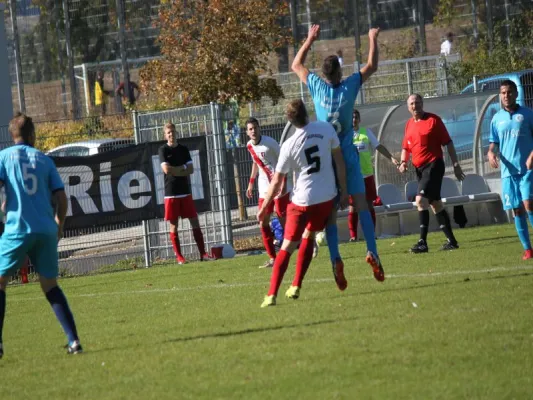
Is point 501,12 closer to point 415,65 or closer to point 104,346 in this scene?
point 415,65

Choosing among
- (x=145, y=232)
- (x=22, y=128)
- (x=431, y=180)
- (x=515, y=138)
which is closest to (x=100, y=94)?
(x=145, y=232)

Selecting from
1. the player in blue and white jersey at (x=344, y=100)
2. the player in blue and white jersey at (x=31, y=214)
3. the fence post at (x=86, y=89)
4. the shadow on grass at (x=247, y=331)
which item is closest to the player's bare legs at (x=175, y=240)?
the player in blue and white jersey at (x=344, y=100)

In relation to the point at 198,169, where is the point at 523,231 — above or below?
below

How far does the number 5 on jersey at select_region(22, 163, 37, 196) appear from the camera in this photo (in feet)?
30.5

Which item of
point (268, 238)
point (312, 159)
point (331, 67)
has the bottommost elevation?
point (268, 238)

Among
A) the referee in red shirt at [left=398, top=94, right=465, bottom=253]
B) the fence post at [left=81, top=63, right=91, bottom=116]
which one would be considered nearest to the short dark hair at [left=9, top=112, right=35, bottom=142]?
the referee in red shirt at [left=398, top=94, right=465, bottom=253]

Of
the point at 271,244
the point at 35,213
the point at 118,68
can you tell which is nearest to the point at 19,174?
the point at 35,213

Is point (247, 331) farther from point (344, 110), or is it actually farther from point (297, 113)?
point (344, 110)

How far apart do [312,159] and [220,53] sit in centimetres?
1551

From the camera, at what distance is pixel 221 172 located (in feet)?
66.5

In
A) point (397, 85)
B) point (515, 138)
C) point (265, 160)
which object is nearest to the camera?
point (515, 138)

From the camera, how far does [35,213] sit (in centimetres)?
931

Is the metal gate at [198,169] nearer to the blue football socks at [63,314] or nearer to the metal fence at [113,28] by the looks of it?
the blue football socks at [63,314]

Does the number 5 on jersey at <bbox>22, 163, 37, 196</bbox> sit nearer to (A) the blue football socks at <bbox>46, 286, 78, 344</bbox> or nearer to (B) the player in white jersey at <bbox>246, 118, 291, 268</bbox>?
(A) the blue football socks at <bbox>46, 286, 78, 344</bbox>
